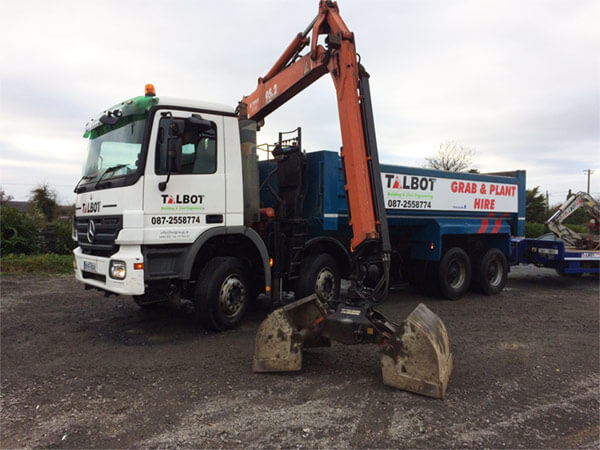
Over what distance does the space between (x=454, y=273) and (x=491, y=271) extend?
3.82 feet

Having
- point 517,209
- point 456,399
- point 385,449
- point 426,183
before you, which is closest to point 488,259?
point 517,209

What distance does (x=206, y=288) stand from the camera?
17.8 feet

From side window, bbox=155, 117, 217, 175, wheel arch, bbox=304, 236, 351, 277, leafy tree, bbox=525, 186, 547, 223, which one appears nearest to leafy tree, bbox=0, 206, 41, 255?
side window, bbox=155, 117, 217, 175

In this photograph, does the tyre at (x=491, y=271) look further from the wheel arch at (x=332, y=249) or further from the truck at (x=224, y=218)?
the truck at (x=224, y=218)

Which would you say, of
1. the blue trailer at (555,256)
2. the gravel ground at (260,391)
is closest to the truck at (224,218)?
the gravel ground at (260,391)

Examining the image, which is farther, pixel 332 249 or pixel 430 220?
pixel 430 220

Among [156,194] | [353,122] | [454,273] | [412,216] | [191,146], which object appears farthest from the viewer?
[454,273]

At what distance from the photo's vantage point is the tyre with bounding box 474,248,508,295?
899cm

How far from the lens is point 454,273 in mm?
8672

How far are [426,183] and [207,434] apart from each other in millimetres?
5976

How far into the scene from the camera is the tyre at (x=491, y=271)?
8.99 meters

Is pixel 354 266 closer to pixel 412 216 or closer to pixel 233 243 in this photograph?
pixel 233 243

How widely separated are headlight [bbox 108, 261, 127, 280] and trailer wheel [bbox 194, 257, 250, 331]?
94cm

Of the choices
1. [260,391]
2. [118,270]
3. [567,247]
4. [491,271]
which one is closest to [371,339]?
[260,391]
